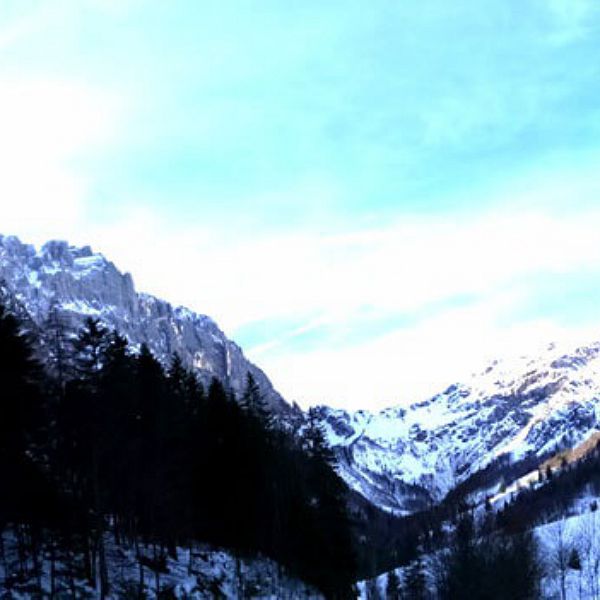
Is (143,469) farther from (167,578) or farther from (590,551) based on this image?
(590,551)

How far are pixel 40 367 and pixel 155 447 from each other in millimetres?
13297

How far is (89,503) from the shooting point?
41531mm

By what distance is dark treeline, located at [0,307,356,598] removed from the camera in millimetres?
38844

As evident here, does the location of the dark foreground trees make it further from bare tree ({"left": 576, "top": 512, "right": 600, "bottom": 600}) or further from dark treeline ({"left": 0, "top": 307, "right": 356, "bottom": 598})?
bare tree ({"left": 576, "top": 512, "right": 600, "bottom": 600})

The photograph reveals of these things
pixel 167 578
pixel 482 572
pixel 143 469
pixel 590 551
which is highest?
pixel 143 469

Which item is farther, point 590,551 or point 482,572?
point 590,551

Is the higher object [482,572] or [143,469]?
[143,469]

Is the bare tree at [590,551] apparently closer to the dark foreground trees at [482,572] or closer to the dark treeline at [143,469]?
the dark treeline at [143,469]

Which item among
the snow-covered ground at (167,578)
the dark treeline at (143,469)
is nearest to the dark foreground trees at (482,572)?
the snow-covered ground at (167,578)

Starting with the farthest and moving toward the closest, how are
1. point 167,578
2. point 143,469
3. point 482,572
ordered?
point 143,469 < point 167,578 < point 482,572

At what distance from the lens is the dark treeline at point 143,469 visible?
38.8 meters

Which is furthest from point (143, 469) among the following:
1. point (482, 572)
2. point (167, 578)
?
point (482, 572)

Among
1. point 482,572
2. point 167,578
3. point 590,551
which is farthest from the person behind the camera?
point 590,551

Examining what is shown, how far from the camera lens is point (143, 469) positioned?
161 ft
